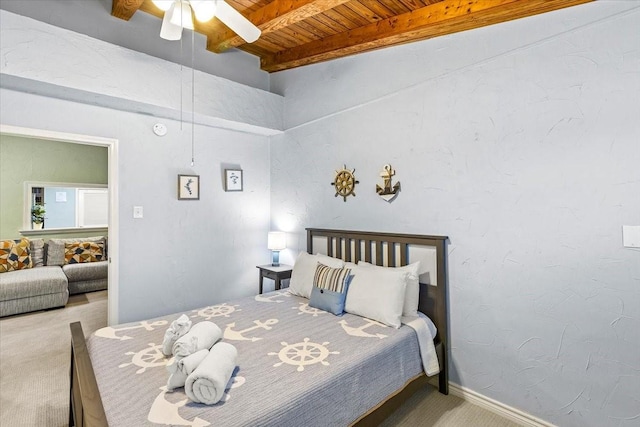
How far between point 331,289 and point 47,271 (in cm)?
440

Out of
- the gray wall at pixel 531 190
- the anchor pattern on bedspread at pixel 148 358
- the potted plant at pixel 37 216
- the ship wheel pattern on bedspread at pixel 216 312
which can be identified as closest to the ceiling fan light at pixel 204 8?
the gray wall at pixel 531 190

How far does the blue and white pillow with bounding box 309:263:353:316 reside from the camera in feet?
8.09

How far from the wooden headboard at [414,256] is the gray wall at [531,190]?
0.26 ft

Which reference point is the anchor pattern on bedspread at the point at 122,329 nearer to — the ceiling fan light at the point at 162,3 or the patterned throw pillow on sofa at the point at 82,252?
the ceiling fan light at the point at 162,3

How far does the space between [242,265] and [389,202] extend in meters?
2.00

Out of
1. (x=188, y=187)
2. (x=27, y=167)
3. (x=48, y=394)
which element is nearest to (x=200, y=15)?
(x=188, y=187)

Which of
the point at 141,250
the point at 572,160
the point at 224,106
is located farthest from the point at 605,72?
the point at 141,250

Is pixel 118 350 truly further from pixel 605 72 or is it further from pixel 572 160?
pixel 605 72

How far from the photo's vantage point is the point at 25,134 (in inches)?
100

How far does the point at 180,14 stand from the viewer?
186cm

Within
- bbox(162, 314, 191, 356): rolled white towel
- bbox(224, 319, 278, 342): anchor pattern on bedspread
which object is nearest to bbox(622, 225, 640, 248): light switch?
bbox(224, 319, 278, 342): anchor pattern on bedspread

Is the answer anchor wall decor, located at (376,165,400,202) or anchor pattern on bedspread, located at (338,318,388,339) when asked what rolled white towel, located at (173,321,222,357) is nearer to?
anchor pattern on bedspread, located at (338,318,388,339)

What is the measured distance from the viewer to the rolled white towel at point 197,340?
161cm

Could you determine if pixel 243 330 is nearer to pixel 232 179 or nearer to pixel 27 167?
pixel 232 179
